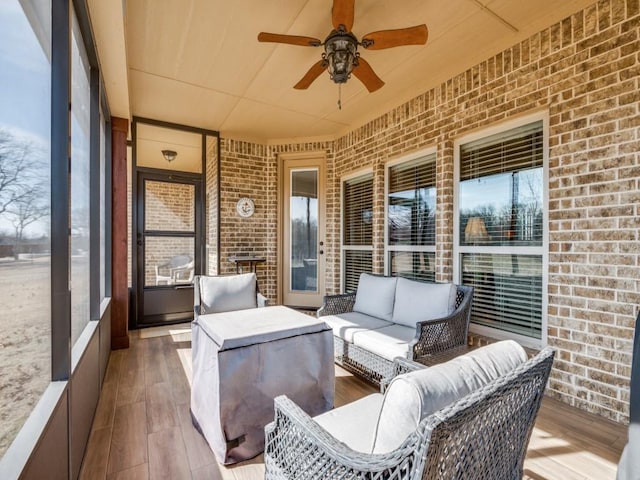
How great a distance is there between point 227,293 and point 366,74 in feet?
7.85

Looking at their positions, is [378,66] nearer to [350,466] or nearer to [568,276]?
[568,276]

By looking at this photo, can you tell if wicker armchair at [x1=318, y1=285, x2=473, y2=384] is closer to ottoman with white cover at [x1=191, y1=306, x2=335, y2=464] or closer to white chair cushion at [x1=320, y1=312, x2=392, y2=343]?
white chair cushion at [x1=320, y1=312, x2=392, y2=343]

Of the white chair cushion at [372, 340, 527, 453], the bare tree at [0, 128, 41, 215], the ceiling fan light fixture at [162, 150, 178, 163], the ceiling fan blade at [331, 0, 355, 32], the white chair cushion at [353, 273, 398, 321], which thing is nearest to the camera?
the white chair cushion at [372, 340, 527, 453]

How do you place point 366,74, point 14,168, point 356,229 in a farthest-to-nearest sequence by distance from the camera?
point 356,229 < point 366,74 < point 14,168

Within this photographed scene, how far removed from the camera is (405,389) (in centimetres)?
87

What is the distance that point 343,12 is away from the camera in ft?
6.97

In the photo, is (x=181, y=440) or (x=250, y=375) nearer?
(x=250, y=375)

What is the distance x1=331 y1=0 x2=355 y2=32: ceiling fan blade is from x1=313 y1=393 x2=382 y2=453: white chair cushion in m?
2.37

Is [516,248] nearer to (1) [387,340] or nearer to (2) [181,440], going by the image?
(1) [387,340]

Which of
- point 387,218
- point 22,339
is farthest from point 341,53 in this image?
point 22,339

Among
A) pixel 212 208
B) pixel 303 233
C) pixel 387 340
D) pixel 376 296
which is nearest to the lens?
pixel 387 340

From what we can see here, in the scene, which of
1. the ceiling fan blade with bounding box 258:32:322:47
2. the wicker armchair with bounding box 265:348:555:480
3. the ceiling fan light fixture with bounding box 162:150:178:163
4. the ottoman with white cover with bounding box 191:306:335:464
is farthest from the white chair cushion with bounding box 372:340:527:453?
the ceiling fan light fixture with bounding box 162:150:178:163

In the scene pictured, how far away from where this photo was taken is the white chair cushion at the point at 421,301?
2.73 m

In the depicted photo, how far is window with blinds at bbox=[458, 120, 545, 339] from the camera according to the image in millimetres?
2680
